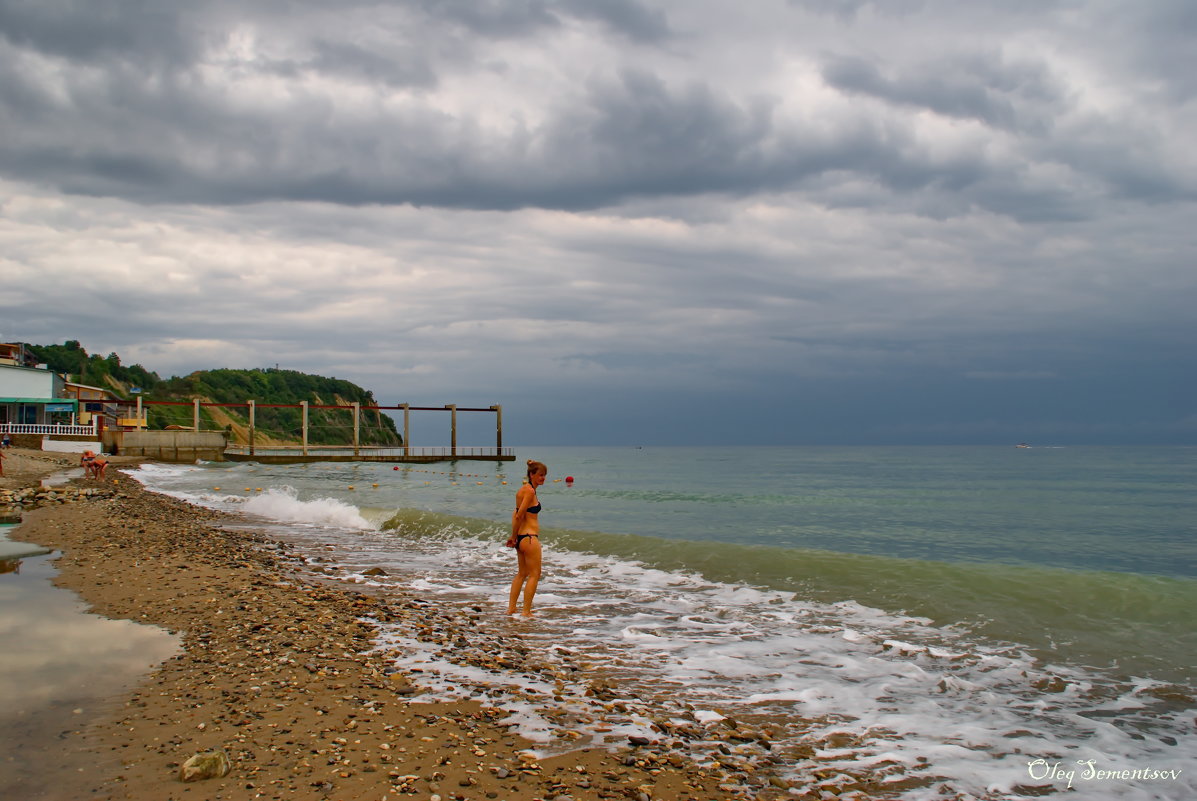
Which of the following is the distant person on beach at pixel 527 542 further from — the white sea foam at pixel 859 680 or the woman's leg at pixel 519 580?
the white sea foam at pixel 859 680

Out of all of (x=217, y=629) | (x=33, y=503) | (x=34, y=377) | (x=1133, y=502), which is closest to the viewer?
(x=217, y=629)

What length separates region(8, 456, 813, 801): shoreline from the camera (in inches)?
164

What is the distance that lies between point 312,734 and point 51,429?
6057cm

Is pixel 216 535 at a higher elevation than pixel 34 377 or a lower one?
lower

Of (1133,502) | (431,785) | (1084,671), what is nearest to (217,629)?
(431,785)

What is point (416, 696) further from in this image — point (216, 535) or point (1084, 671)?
point (216, 535)

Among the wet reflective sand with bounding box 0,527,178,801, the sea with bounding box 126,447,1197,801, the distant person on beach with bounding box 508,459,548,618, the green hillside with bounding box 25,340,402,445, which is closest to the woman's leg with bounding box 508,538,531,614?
the distant person on beach with bounding box 508,459,548,618

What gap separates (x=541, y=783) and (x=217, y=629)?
4682 millimetres

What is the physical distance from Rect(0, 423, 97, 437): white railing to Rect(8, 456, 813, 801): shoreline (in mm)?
54165

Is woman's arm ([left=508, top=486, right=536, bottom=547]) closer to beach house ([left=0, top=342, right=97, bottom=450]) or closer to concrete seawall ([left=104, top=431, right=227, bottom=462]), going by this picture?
concrete seawall ([left=104, top=431, right=227, bottom=462])

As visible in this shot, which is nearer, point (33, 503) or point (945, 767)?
point (945, 767)

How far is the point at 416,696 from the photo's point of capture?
580 cm

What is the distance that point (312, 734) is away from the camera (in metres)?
4.82

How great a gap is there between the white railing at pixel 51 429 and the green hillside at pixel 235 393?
19.6m
